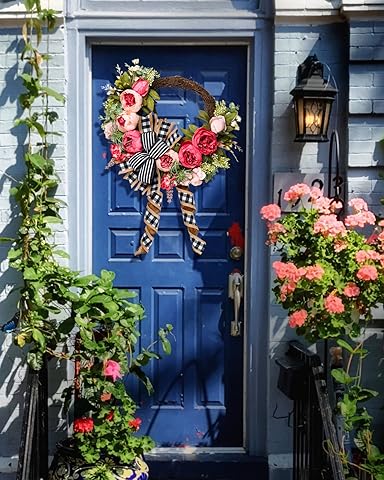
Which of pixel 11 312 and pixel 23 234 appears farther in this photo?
pixel 11 312

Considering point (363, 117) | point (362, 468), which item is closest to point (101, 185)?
point (363, 117)

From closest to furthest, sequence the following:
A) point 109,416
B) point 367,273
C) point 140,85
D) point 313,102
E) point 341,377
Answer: point 367,273 → point 341,377 → point 109,416 → point 313,102 → point 140,85

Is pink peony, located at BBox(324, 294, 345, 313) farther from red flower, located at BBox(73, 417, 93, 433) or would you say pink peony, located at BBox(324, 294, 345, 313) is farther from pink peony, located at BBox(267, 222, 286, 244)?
red flower, located at BBox(73, 417, 93, 433)

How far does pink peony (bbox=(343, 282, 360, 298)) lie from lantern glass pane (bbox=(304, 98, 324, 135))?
97 centimetres

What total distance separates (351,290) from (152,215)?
1.40 m

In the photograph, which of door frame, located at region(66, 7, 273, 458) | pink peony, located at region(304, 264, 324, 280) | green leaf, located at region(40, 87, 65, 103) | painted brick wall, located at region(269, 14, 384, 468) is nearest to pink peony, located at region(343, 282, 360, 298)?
pink peony, located at region(304, 264, 324, 280)

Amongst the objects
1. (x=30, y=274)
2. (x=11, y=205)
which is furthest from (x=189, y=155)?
(x=30, y=274)

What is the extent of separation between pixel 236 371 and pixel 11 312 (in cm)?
138

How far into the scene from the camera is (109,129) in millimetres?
4422

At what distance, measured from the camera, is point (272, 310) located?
427 cm

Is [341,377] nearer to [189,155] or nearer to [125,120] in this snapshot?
[189,155]

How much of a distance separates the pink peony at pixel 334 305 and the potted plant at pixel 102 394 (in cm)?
98

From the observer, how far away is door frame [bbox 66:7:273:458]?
4309 millimetres

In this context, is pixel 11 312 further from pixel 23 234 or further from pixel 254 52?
pixel 254 52
